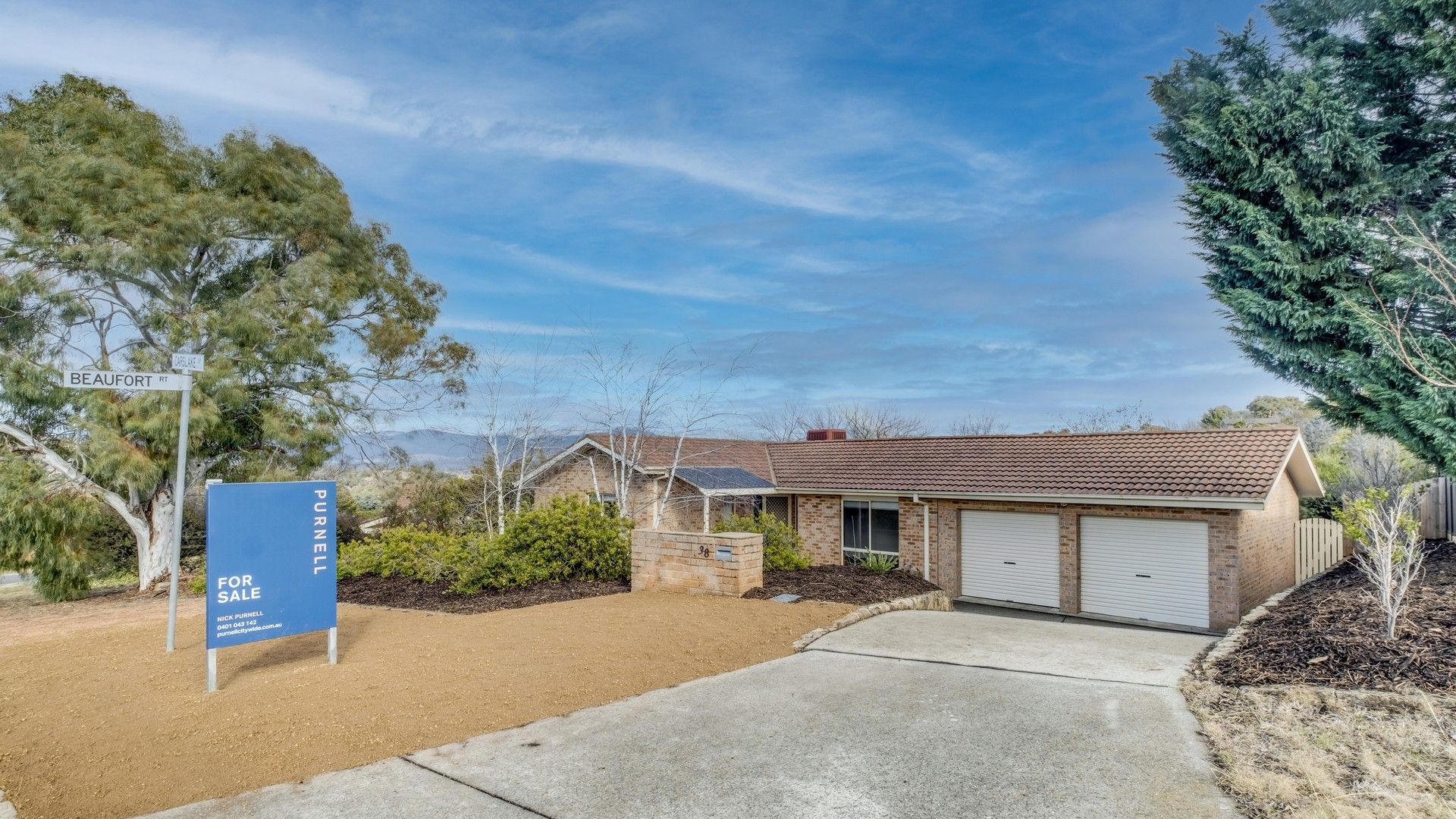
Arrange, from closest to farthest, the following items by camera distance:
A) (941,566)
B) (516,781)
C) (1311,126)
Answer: (516,781) < (1311,126) < (941,566)

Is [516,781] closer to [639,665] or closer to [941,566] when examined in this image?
[639,665]

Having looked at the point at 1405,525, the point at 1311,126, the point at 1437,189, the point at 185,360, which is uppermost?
the point at 1311,126

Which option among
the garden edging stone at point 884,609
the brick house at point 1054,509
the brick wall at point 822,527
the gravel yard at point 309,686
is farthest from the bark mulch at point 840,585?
the brick wall at point 822,527

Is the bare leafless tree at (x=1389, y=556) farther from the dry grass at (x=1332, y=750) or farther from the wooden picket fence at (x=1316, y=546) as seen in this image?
the wooden picket fence at (x=1316, y=546)

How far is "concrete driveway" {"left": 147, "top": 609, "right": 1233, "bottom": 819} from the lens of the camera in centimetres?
420

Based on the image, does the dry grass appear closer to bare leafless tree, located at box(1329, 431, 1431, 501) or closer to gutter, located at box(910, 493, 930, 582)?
gutter, located at box(910, 493, 930, 582)

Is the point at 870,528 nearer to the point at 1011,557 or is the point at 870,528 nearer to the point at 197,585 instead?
the point at 1011,557

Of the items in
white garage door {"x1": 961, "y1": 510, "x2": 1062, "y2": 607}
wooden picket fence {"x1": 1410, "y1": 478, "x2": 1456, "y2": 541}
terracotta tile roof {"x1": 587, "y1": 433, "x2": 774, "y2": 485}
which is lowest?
white garage door {"x1": 961, "y1": 510, "x2": 1062, "y2": 607}

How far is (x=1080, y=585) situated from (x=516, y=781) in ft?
45.8

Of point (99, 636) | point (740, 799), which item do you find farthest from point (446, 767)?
point (99, 636)

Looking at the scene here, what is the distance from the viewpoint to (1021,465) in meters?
17.0

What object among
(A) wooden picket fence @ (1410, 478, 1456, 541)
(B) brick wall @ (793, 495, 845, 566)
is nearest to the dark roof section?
(B) brick wall @ (793, 495, 845, 566)

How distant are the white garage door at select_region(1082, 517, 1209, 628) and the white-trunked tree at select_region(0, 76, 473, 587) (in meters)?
16.1

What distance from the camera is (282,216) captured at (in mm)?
16031
